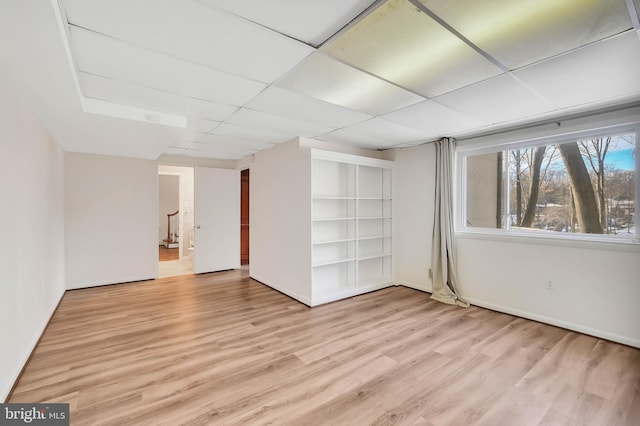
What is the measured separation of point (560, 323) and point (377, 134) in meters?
3.09

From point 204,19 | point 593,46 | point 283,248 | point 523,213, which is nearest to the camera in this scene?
point 204,19

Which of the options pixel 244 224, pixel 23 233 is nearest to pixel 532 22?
pixel 23 233

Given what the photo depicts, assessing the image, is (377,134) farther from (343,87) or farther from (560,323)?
(560,323)

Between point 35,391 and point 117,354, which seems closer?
point 35,391

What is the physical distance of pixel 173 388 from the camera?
211 centimetres

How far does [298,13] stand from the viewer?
1.47 m

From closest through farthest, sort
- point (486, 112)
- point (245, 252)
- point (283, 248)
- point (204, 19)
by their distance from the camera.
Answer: point (204, 19)
point (486, 112)
point (283, 248)
point (245, 252)

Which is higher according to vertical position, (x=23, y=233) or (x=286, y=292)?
(x=23, y=233)

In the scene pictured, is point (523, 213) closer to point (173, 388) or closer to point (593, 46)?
point (593, 46)

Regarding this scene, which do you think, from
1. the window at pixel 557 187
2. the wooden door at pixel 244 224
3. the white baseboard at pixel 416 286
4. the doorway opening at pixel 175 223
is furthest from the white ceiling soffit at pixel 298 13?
the wooden door at pixel 244 224

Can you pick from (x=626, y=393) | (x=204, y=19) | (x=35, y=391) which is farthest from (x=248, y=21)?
(x=626, y=393)

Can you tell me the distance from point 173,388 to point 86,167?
4255 millimetres

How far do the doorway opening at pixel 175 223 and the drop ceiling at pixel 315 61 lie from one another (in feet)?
12.3

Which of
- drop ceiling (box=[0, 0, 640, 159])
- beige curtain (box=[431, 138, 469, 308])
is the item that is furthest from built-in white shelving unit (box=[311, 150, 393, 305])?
drop ceiling (box=[0, 0, 640, 159])
